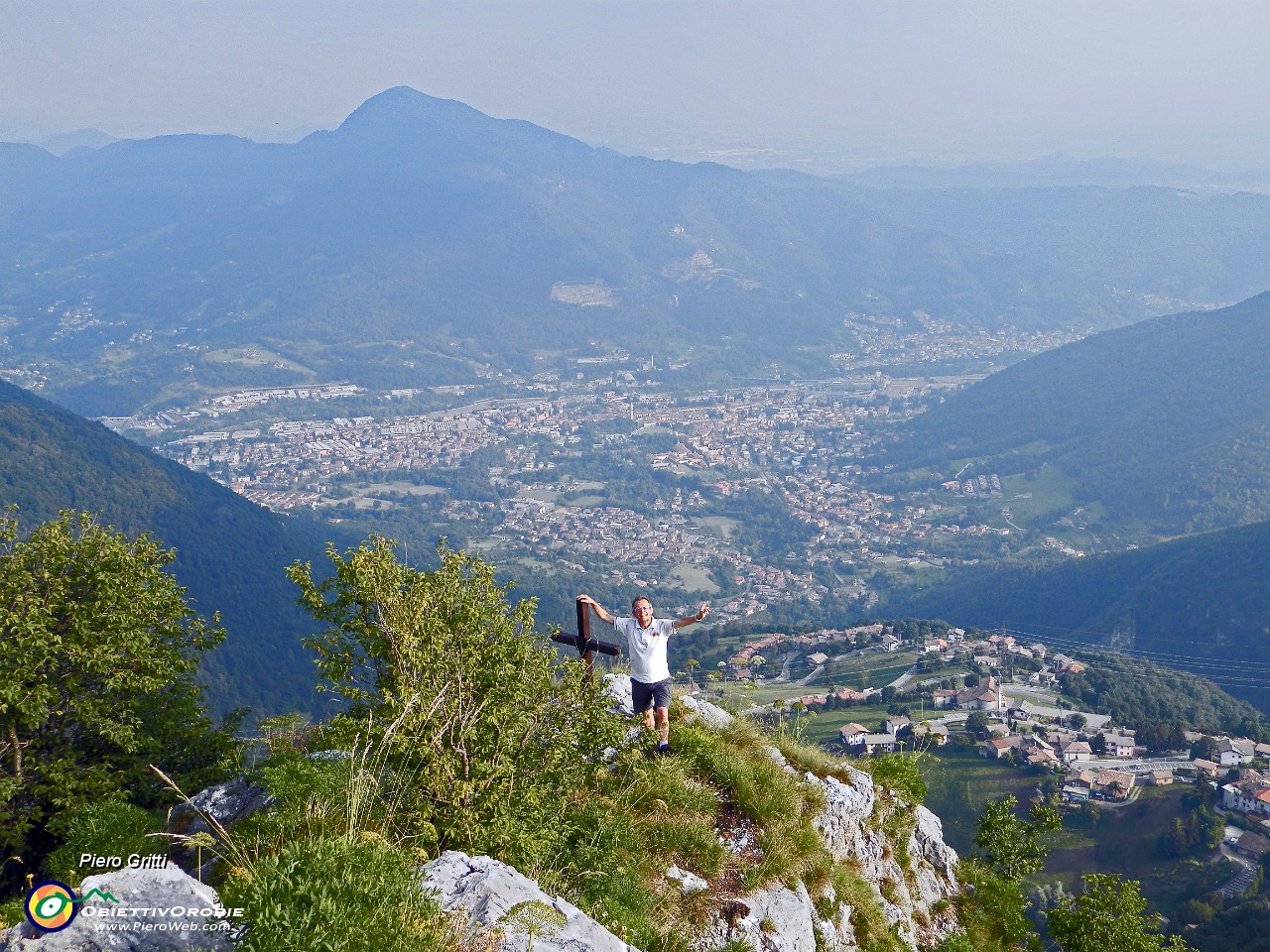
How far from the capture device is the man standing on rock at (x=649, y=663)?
30.3ft

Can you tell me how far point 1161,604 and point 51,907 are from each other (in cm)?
12822

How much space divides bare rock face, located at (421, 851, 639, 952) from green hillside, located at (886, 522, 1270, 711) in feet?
344

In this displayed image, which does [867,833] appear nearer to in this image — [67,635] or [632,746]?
[632,746]

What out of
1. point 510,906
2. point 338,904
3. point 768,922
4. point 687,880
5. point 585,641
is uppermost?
point 338,904

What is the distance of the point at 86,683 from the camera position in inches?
480

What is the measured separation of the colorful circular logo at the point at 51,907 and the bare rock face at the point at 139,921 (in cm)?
4

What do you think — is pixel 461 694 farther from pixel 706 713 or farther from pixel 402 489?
pixel 402 489

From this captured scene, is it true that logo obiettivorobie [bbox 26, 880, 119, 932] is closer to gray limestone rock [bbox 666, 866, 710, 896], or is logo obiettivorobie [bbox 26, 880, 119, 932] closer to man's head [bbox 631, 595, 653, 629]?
gray limestone rock [bbox 666, 866, 710, 896]

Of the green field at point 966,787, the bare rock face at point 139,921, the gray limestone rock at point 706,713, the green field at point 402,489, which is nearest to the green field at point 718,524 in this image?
the green field at point 402,489

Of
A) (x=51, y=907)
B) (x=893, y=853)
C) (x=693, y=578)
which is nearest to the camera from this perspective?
(x=51, y=907)

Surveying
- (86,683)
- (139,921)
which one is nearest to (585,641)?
(139,921)

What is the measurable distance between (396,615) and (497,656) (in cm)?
87

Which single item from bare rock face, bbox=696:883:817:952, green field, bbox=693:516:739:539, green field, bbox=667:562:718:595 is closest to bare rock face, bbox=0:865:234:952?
bare rock face, bbox=696:883:817:952

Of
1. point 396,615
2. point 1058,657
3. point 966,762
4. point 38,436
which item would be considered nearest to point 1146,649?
point 1058,657
